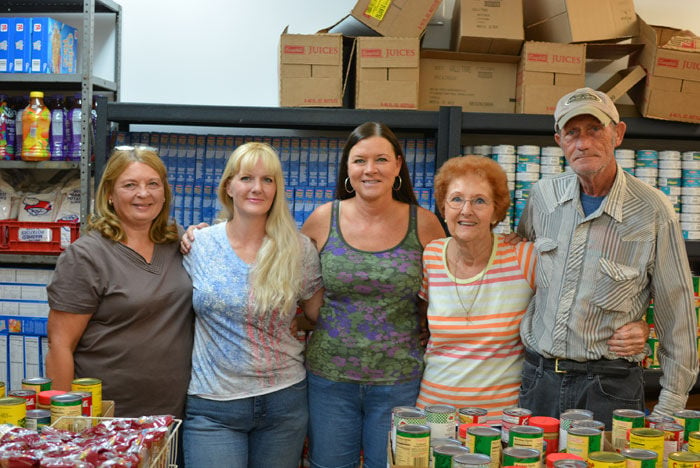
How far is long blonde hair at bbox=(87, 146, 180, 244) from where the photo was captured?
7.36 ft

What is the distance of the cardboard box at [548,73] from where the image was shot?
285 centimetres

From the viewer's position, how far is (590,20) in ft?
9.39

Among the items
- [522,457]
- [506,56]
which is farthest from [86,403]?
[506,56]

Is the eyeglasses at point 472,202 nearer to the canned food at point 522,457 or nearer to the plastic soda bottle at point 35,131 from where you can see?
the canned food at point 522,457

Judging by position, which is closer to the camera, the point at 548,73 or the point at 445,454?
the point at 445,454

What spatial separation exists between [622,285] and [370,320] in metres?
0.77

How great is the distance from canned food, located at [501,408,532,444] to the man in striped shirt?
53 cm

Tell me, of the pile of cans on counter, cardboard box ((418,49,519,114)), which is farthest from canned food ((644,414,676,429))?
cardboard box ((418,49,519,114))

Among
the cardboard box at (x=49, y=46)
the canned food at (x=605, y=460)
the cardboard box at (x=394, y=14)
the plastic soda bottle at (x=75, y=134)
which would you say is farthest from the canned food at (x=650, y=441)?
the cardboard box at (x=49, y=46)

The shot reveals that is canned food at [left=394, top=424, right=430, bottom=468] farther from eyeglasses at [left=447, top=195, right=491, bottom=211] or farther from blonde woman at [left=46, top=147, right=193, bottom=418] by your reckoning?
blonde woman at [left=46, top=147, right=193, bottom=418]

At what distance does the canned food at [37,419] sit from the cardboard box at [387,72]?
177cm

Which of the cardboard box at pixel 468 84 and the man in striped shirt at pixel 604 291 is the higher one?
the cardboard box at pixel 468 84

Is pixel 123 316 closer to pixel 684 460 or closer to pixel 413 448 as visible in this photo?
pixel 413 448

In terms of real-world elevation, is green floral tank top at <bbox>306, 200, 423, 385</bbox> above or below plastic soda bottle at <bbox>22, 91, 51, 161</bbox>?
below
